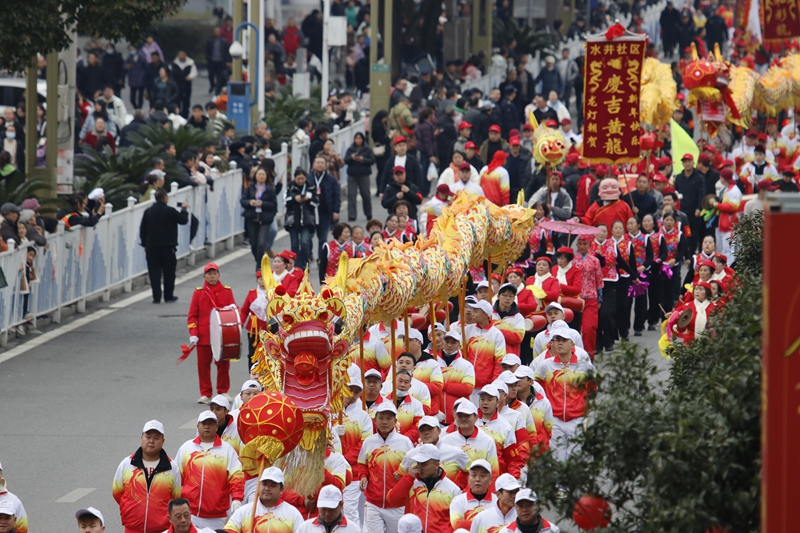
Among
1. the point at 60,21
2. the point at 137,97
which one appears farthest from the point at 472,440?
the point at 137,97

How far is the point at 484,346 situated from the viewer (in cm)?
1467

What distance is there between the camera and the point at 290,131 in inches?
1157

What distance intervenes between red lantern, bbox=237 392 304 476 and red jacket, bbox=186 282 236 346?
6.01m

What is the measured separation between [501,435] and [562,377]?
1749mm

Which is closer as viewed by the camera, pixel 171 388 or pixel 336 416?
pixel 336 416

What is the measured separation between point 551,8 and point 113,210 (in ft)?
95.6

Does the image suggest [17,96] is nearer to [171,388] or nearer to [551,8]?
[171,388]

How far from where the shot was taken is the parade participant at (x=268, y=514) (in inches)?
405

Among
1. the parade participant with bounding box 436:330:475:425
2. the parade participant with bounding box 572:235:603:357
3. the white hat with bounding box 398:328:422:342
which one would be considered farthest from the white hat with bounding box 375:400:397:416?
the parade participant with bounding box 572:235:603:357

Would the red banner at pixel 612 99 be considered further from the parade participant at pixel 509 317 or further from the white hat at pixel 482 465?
the white hat at pixel 482 465

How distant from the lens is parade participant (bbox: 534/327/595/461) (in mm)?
13492

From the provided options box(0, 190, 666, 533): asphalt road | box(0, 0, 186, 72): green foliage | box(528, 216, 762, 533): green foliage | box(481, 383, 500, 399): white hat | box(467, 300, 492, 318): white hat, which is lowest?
box(0, 190, 666, 533): asphalt road

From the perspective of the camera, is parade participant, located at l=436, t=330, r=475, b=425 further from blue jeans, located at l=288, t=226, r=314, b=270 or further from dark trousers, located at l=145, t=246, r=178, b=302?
blue jeans, located at l=288, t=226, r=314, b=270

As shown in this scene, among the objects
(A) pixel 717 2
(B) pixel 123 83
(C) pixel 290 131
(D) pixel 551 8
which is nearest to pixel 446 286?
(C) pixel 290 131
